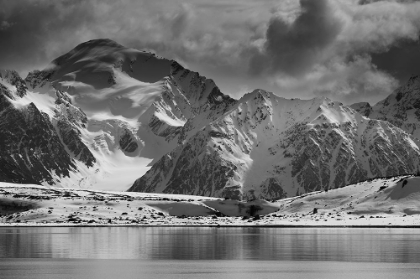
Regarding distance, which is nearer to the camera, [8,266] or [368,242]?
[8,266]

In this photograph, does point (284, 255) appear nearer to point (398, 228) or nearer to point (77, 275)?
point (77, 275)

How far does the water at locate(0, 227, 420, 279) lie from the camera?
87.1 meters

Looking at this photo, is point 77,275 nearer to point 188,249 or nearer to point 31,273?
point 31,273

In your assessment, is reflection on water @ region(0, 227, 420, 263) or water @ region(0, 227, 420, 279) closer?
water @ region(0, 227, 420, 279)

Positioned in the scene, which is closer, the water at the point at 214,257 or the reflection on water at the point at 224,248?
the water at the point at 214,257

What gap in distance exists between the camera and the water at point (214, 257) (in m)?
87.1

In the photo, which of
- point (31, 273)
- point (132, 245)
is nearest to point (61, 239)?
point (132, 245)

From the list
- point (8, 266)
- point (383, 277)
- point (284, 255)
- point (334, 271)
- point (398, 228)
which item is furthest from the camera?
point (398, 228)

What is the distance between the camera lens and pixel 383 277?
82500 millimetres

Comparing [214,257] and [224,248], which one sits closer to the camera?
[214,257]

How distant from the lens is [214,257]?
10625 centimetres

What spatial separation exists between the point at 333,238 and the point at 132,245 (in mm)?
36426

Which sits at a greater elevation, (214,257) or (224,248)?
(224,248)

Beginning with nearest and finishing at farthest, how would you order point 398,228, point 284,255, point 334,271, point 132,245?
point 334,271, point 284,255, point 132,245, point 398,228
